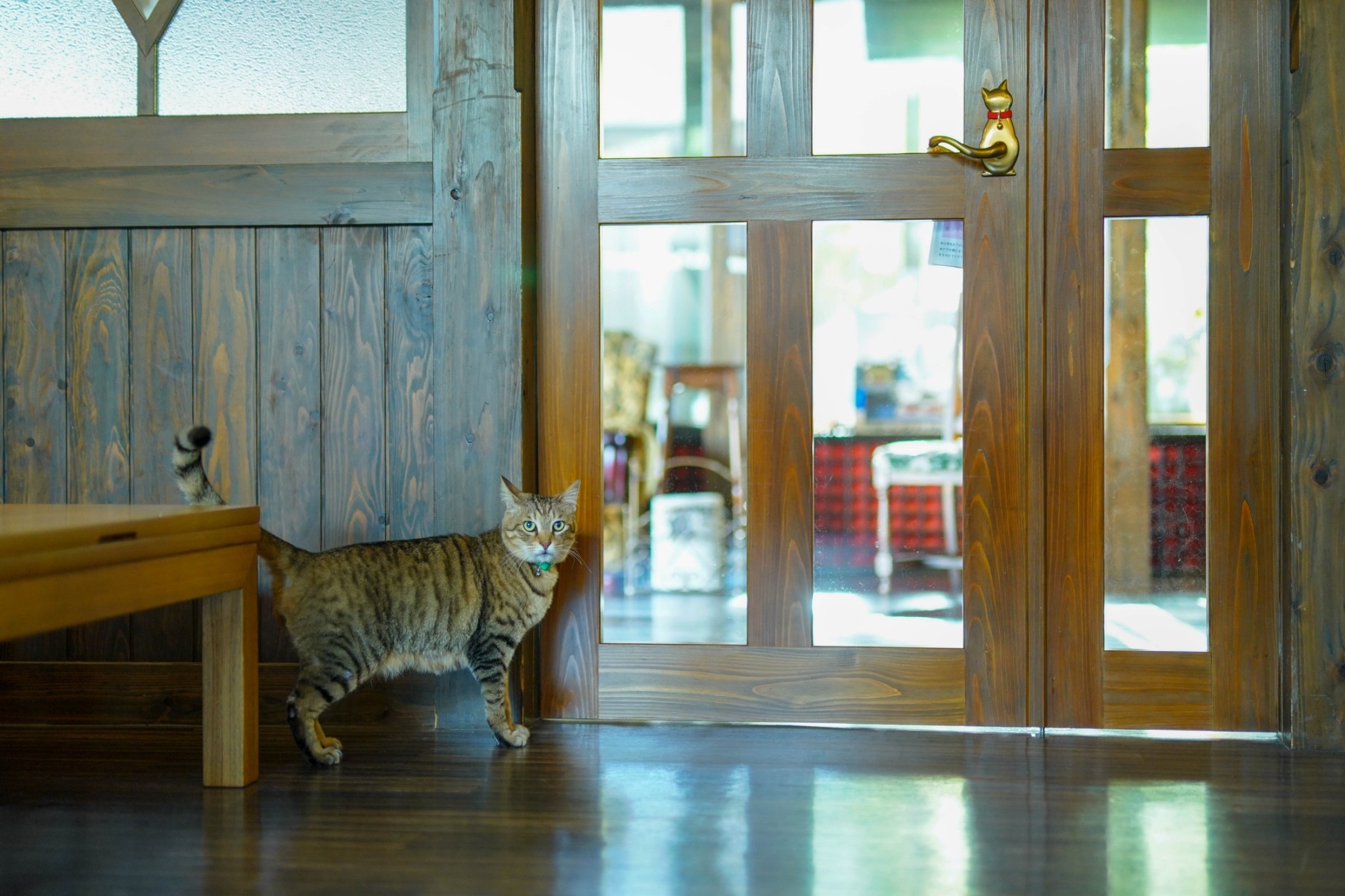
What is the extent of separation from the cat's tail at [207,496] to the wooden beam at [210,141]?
0.68 meters

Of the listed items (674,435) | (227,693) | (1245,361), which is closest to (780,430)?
(1245,361)

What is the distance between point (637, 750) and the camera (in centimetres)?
229

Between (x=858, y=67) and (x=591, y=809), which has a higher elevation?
(x=858, y=67)

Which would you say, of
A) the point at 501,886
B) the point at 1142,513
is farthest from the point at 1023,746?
the point at 501,886

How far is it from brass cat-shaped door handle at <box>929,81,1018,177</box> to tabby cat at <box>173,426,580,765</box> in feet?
3.61

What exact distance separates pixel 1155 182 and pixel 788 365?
858mm

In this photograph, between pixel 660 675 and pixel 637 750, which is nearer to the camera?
pixel 637 750

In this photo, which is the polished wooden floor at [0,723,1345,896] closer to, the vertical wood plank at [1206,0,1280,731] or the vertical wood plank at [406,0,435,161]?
the vertical wood plank at [1206,0,1280,731]

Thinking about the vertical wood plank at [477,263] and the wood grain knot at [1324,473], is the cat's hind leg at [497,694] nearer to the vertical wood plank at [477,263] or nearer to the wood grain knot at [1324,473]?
the vertical wood plank at [477,263]

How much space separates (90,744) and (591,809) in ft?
3.85

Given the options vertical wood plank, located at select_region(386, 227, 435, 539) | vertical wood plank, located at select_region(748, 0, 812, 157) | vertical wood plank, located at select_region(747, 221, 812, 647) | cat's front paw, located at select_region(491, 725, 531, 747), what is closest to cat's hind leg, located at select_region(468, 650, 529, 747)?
cat's front paw, located at select_region(491, 725, 531, 747)

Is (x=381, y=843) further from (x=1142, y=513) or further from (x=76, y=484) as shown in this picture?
Answer: (x=1142, y=513)

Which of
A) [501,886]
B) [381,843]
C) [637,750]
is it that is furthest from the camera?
[637,750]

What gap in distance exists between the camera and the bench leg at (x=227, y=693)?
2.06 metres
